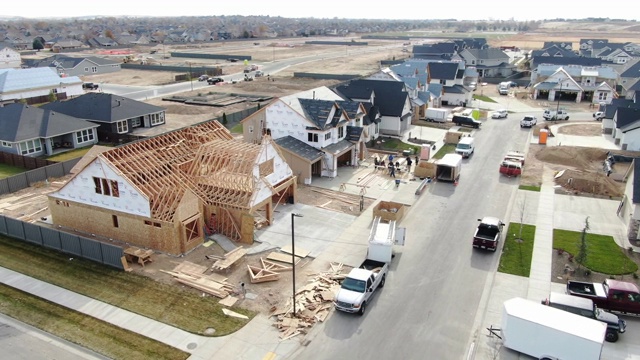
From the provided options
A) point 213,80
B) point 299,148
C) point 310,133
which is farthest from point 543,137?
point 213,80

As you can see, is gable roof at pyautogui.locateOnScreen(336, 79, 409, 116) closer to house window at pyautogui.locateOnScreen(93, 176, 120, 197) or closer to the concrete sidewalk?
house window at pyautogui.locateOnScreen(93, 176, 120, 197)

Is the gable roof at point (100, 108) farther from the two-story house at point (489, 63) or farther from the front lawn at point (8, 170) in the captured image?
the two-story house at point (489, 63)

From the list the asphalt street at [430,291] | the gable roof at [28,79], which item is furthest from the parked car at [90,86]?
the asphalt street at [430,291]

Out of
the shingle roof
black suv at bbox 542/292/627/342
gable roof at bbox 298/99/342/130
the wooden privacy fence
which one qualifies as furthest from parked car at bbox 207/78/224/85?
black suv at bbox 542/292/627/342

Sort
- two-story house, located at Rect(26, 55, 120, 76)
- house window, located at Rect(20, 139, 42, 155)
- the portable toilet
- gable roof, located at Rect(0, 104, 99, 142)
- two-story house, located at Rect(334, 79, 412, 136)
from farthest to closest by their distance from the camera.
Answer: two-story house, located at Rect(26, 55, 120, 76), two-story house, located at Rect(334, 79, 412, 136), the portable toilet, house window, located at Rect(20, 139, 42, 155), gable roof, located at Rect(0, 104, 99, 142)

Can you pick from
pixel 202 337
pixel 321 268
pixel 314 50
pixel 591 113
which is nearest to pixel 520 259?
pixel 321 268

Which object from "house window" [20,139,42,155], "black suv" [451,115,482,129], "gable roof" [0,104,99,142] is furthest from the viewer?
"black suv" [451,115,482,129]
